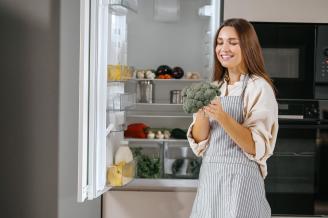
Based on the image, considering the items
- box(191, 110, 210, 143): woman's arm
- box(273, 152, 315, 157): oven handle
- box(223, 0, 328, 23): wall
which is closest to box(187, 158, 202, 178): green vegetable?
A: box(273, 152, 315, 157): oven handle

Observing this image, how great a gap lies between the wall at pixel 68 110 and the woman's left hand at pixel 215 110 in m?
0.72

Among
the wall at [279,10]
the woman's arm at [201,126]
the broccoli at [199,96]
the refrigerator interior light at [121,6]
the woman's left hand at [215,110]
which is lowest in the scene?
the woman's arm at [201,126]

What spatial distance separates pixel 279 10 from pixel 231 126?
1114 mm

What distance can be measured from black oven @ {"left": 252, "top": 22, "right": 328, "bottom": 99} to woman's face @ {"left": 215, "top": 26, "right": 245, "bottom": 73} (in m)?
0.74

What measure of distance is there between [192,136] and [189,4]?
3.62ft

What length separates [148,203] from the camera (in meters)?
2.81

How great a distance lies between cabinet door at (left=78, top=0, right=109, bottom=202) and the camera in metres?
1.94

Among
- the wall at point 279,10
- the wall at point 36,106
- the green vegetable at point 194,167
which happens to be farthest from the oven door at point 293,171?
the wall at point 36,106

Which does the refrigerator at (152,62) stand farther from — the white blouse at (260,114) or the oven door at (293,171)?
the white blouse at (260,114)

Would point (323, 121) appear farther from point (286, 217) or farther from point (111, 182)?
point (111, 182)

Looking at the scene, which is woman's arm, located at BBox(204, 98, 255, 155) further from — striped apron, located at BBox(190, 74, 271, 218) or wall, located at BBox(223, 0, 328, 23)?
wall, located at BBox(223, 0, 328, 23)

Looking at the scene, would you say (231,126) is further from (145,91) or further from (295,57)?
(145,91)

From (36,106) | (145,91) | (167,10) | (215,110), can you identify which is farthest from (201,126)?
(167,10)

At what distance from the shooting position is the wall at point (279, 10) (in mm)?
2689
